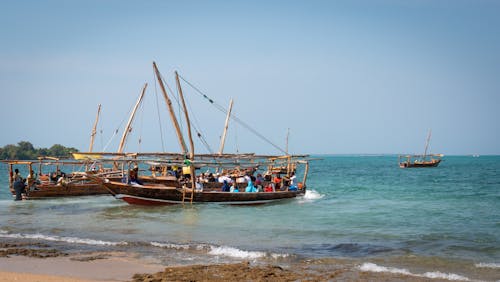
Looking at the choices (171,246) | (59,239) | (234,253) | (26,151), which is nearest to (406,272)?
(234,253)

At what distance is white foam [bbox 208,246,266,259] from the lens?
12836 mm

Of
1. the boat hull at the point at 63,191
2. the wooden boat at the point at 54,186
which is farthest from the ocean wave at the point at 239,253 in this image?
the boat hull at the point at 63,191

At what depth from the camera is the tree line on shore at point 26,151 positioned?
12888 cm

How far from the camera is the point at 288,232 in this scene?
17.2 meters

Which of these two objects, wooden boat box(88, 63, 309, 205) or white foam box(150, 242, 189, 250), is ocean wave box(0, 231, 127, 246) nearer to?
white foam box(150, 242, 189, 250)

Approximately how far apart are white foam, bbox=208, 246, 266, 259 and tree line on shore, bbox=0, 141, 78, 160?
12064 cm

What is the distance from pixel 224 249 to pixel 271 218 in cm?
771

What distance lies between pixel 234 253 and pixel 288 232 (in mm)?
4449

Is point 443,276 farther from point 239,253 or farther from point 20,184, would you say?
point 20,184

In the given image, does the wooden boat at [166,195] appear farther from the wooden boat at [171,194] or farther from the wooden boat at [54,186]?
the wooden boat at [54,186]

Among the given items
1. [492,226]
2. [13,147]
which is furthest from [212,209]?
[13,147]

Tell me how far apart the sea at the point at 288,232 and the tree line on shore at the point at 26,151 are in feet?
364

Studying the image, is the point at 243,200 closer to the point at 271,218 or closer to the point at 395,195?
the point at 271,218

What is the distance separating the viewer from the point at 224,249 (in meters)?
13.5
